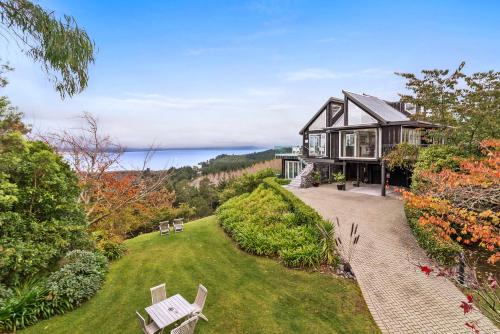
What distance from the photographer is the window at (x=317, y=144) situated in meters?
24.7

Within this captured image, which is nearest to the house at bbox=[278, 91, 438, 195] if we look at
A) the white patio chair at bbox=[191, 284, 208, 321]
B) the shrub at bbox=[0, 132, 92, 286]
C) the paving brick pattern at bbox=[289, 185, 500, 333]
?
the paving brick pattern at bbox=[289, 185, 500, 333]

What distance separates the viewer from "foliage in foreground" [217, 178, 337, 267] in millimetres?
9383

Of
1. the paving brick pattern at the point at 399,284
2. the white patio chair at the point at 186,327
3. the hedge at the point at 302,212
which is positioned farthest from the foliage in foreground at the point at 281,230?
the white patio chair at the point at 186,327

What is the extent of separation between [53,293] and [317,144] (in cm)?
2300

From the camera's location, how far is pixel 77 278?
24.3 ft

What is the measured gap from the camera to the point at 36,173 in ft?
26.2

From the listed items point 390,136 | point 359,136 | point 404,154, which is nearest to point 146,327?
point 404,154

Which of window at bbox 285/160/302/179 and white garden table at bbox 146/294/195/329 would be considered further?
window at bbox 285/160/302/179

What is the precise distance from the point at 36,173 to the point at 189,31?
1183cm

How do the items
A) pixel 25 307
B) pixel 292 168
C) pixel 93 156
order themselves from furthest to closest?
pixel 292 168 → pixel 93 156 → pixel 25 307

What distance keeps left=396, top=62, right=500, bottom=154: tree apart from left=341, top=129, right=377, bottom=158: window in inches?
177

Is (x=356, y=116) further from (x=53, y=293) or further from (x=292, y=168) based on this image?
(x=53, y=293)

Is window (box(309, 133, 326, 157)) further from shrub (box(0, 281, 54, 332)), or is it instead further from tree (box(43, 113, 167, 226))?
shrub (box(0, 281, 54, 332))

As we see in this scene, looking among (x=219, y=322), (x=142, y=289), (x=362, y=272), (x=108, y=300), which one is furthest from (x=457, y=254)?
(x=108, y=300)
